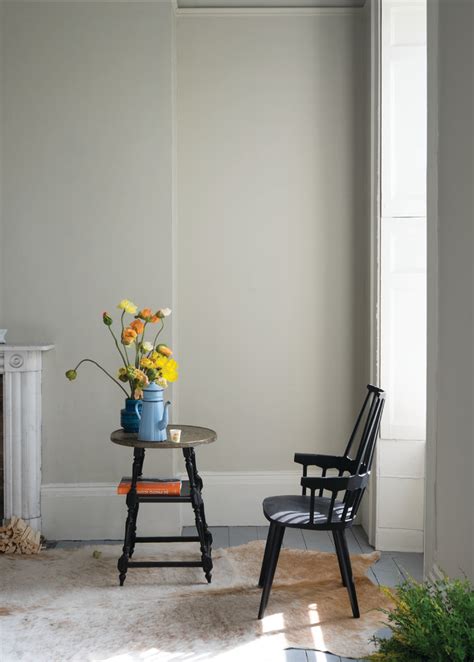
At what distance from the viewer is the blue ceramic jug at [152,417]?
333 cm

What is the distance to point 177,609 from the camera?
3010 mm

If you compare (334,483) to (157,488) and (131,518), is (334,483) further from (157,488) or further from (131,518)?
(131,518)

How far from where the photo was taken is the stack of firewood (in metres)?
3.75

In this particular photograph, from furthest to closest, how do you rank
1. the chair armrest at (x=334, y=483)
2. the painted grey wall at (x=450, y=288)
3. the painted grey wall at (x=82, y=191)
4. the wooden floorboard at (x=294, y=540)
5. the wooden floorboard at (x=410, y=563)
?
the painted grey wall at (x=82, y=191), the wooden floorboard at (x=294, y=540), the wooden floorboard at (x=410, y=563), the chair armrest at (x=334, y=483), the painted grey wall at (x=450, y=288)

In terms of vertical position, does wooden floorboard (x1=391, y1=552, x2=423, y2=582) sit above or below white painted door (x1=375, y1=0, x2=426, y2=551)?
below

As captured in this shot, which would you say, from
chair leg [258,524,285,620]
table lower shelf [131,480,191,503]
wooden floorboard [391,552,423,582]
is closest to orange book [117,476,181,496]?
table lower shelf [131,480,191,503]

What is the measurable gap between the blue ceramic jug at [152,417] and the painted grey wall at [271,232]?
103 cm

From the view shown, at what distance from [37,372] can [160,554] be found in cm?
124

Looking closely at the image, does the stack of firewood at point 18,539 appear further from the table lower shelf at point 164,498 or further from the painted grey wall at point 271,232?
the painted grey wall at point 271,232

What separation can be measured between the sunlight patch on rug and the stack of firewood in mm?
95

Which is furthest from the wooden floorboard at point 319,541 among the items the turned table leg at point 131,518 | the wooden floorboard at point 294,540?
the turned table leg at point 131,518

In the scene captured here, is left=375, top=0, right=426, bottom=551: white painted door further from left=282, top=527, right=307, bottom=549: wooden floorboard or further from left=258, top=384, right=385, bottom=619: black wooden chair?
left=258, top=384, right=385, bottom=619: black wooden chair

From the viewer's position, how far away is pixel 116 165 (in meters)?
4.04

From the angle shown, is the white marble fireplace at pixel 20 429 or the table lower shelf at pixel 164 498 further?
the white marble fireplace at pixel 20 429
